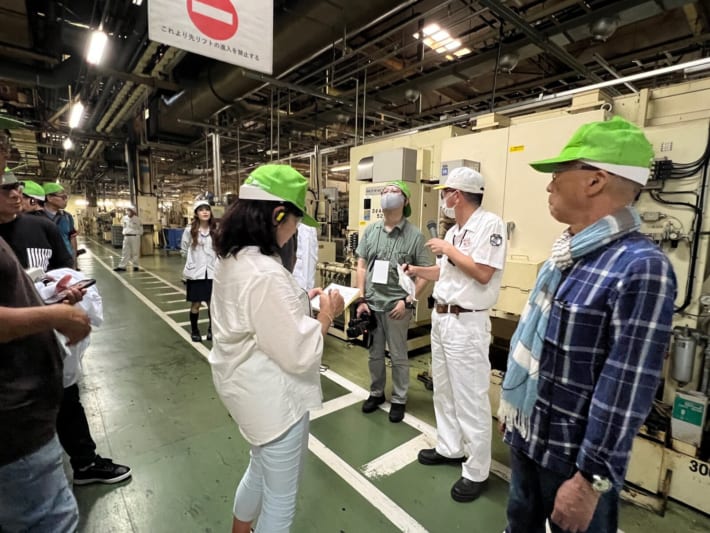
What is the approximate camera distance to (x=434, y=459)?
2062 millimetres

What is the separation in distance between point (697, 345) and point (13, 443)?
2964mm

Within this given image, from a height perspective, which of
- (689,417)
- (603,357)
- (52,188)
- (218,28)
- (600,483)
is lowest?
(689,417)

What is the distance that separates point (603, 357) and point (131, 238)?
388 inches

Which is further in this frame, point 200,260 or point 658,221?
point 200,260

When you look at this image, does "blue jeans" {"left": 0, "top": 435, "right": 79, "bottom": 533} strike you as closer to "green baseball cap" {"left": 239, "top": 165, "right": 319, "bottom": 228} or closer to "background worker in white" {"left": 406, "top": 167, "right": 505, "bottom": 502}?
"green baseball cap" {"left": 239, "top": 165, "right": 319, "bottom": 228}

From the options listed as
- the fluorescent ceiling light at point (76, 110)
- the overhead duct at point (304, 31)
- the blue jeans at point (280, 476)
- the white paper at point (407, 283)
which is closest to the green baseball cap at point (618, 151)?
the blue jeans at point (280, 476)

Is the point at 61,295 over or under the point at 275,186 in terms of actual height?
under

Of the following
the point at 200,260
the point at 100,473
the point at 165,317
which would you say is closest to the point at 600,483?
the point at 100,473

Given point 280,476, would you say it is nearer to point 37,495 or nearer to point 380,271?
point 37,495

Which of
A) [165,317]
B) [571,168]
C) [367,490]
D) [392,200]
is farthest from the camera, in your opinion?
[165,317]

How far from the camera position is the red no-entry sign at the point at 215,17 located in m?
2.09

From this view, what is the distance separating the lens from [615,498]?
0.91 metres

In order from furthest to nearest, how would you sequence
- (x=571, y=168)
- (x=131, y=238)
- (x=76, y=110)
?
(x=131, y=238) → (x=76, y=110) → (x=571, y=168)

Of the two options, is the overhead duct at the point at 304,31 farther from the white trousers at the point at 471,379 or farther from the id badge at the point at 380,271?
the white trousers at the point at 471,379
